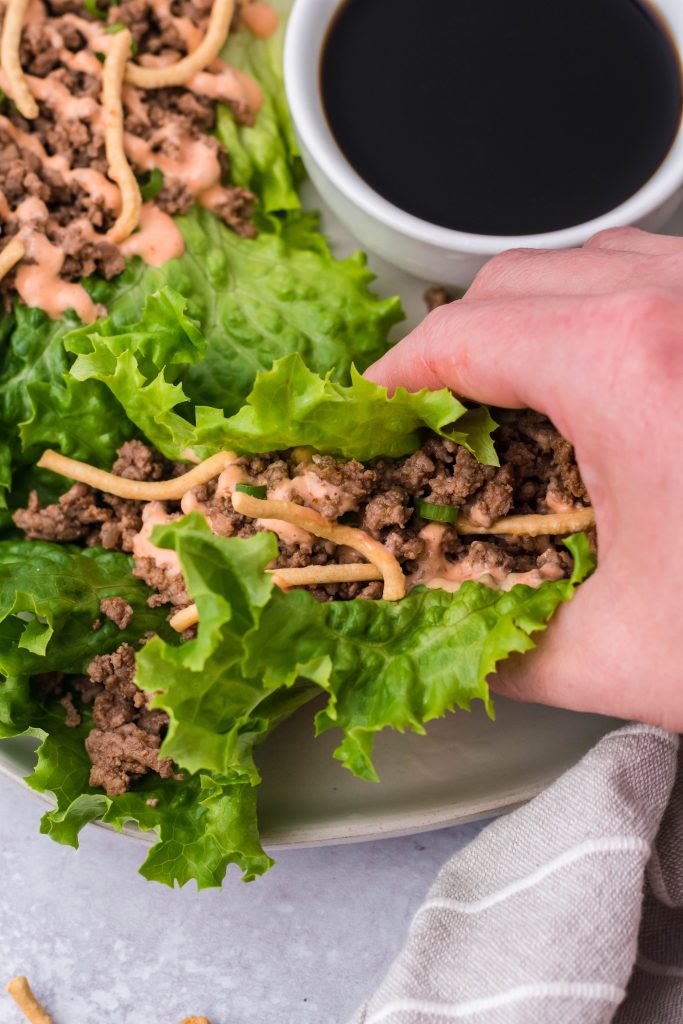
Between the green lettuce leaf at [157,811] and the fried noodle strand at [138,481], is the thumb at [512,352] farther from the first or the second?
the green lettuce leaf at [157,811]

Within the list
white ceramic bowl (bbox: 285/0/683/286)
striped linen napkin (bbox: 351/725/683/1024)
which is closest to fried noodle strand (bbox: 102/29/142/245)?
white ceramic bowl (bbox: 285/0/683/286)

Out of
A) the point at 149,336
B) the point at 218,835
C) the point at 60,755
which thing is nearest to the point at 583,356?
the point at 149,336

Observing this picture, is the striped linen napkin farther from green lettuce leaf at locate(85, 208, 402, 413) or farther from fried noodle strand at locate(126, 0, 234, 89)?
fried noodle strand at locate(126, 0, 234, 89)

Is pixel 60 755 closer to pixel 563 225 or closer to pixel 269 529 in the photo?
pixel 269 529

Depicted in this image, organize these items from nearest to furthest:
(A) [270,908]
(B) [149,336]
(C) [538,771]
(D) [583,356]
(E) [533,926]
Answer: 1. (D) [583,356]
2. (E) [533,926]
3. (B) [149,336]
4. (C) [538,771]
5. (A) [270,908]

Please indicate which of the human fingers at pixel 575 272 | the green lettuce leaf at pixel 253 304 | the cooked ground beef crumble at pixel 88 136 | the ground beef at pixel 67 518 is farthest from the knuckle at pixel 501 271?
the ground beef at pixel 67 518
